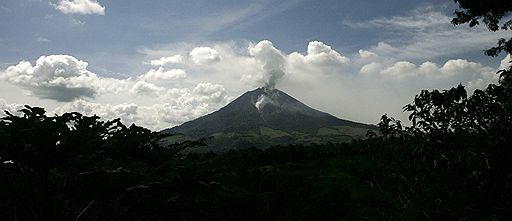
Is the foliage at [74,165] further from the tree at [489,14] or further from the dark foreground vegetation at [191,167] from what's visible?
the tree at [489,14]

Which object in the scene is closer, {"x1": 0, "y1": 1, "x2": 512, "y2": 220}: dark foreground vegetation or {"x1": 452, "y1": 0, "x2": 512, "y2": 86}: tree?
{"x1": 0, "y1": 1, "x2": 512, "y2": 220}: dark foreground vegetation

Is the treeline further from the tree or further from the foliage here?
the tree

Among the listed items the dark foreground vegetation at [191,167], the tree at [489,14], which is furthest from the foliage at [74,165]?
the tree at [489,14]

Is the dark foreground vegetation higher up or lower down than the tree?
lower down

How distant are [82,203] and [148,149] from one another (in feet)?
2.98

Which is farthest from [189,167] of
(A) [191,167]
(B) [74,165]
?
(B) [74,165]

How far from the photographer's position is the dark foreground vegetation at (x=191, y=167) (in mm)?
3918

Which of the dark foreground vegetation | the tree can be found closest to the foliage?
the dark foreground vegetation

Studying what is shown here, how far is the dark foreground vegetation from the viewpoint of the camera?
12.9 feet

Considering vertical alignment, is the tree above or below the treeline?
above

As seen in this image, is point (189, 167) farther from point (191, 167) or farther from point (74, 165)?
point (74, 165)

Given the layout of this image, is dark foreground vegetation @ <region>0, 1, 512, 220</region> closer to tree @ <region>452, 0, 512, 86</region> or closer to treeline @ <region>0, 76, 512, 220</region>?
treeline @ <region>0, 76, 512, 220</region>

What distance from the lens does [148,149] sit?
4.50m

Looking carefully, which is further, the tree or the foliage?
the tree
